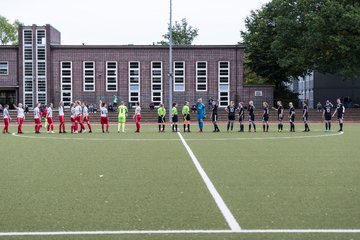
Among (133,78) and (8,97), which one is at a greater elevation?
(133,78)

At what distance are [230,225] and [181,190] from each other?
114 inches

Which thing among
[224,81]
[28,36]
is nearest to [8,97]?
[28,36]

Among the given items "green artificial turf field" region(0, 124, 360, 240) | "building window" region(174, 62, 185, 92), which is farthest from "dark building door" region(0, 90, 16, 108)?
"green artificial turf field" region(0, 124, 360, 240)

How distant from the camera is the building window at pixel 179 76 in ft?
208

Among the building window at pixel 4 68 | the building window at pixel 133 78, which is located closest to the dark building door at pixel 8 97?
the building window at pixel 4 68

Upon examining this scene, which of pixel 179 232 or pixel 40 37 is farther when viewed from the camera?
pixel 40 37

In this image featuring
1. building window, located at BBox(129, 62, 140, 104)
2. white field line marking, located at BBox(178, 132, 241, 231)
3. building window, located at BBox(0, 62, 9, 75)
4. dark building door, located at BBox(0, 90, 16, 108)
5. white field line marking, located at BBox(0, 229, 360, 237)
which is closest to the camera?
white field line marking, located at BBox(0, 229, 360, 237)

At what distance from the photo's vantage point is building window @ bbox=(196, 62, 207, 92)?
208ft

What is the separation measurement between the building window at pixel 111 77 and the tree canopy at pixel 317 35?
16.6m

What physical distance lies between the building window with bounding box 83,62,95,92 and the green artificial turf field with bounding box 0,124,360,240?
47097 millimetres

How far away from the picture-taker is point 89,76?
207 ft

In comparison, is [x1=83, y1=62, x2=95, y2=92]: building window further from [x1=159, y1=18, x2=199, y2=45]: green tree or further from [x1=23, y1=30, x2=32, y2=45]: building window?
[x1=159, y1=18, x2=199, y2=45]: green tree

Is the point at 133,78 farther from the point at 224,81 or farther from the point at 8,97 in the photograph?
the point at 8,97

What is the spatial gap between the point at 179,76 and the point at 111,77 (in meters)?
7.20
